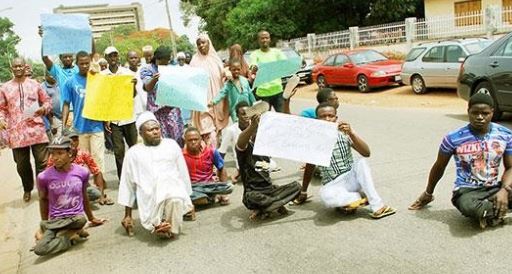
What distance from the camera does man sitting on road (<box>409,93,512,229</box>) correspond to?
13.5 feet

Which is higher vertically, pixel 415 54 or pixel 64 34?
pixel 64 34

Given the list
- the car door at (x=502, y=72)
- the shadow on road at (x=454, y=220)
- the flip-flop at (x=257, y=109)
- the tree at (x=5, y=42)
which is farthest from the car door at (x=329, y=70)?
the tree at (x=5, y=42)

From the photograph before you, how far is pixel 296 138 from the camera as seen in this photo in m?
4.73

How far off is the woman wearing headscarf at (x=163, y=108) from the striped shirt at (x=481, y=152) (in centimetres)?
351

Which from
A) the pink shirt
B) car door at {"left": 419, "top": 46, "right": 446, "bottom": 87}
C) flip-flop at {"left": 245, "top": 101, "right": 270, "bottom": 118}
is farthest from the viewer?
car door at {"left": 419, "top": 46, "right": 446, "bottom": 87}

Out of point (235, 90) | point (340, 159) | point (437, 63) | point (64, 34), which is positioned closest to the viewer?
point (340, 159)

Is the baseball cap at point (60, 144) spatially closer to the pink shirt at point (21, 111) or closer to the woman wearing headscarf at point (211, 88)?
the pink shirt at point (21, 111)

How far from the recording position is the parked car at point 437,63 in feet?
43.5

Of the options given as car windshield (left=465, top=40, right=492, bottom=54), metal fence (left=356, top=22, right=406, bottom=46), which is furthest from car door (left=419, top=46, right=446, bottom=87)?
metal fence (left=356, top=22, right=406, bottom=46)

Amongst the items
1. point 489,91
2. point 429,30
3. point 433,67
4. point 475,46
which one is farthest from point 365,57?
point 489,91

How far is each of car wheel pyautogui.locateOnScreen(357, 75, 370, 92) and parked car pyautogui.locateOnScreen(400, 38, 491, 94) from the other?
141 centimetres

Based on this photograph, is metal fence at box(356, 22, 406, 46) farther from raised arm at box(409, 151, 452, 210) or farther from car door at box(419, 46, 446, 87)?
raised arm at box(409, 151, 452, 210)

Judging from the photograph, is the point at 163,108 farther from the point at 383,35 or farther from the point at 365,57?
the point at 383,35

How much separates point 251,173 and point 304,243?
103cm
